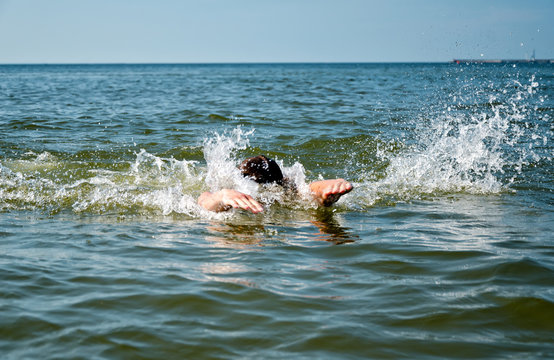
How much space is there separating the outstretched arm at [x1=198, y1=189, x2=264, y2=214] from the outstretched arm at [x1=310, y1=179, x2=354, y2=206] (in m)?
0.83

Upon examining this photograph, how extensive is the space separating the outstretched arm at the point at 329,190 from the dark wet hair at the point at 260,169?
517mm

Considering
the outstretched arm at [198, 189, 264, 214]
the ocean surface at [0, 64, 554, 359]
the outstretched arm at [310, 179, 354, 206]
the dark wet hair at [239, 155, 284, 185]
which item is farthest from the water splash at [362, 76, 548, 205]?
the outstretched arm at [198, 189, 264, 214]

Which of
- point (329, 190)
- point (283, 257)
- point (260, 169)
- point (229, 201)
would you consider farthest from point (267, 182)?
point (283, 257)

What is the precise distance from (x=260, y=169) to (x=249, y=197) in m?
1.27

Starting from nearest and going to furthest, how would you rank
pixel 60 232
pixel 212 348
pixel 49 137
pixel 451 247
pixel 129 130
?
pixel 212 348 < pixel 451 247 < pixel 60 232 < pixel 49 137 < pixel 129 130

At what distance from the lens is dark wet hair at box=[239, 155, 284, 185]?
6117 millimetres

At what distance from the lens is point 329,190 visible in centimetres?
561

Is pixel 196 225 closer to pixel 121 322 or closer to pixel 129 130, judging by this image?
pixel 121 322

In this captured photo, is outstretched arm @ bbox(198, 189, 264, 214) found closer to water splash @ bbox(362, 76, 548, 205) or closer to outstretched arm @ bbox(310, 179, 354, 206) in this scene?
outstretched arm @ bbox(310, 179, 354, 206)

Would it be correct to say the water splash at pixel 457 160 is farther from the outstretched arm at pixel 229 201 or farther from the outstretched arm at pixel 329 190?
the outstretched arm at pixel 229 201

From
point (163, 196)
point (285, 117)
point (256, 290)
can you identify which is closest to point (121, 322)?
point (256, 290)

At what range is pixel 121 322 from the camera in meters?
3.25

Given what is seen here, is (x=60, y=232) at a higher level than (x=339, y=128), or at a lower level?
lower

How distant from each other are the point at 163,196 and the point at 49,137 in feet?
21.3
